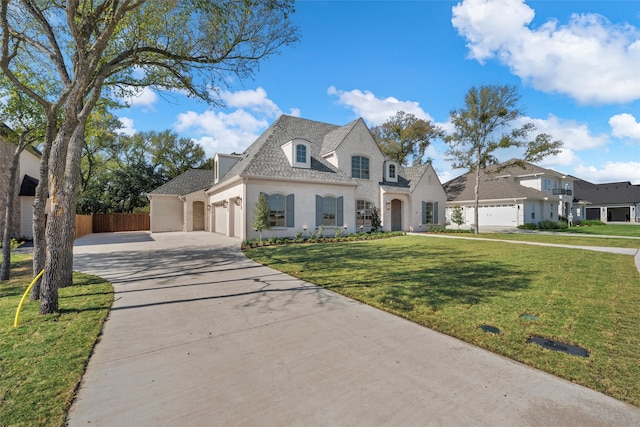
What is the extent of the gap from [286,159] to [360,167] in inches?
215

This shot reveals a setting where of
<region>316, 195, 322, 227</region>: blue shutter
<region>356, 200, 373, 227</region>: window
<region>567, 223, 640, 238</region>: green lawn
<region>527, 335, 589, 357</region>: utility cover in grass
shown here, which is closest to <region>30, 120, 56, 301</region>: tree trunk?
<region>527, 335, 589, 357</region>: utility cover in grass

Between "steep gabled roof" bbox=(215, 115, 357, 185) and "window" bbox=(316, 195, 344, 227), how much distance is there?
44.0 inches

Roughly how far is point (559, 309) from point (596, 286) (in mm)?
2490

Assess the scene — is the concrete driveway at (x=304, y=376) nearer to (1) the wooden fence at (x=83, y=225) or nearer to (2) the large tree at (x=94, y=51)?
(2) the large tree at (x=94, y=51)

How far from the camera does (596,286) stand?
20.6 feet

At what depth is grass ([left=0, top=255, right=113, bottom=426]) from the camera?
2414mm

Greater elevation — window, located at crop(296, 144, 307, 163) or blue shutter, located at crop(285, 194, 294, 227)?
window, located at crop(296, 144, 307, 163)

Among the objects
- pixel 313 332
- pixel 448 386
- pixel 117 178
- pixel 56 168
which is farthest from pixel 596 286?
pixel 117 178

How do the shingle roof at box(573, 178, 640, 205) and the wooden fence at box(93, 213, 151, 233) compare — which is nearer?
the wooden fence at box(93, 213, 151, 233)

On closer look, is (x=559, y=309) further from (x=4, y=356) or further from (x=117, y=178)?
(x=117, y=178)

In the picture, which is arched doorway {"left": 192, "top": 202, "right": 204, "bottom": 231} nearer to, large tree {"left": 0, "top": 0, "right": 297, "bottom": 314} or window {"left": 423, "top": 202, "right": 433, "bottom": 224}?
large tree {"left": 0, "top": 0, "right": 297, "bottom": 314}

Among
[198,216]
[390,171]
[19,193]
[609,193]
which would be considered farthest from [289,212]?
[609,193]

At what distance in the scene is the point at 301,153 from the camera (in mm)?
16484

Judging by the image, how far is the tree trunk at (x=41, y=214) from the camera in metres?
5.46
